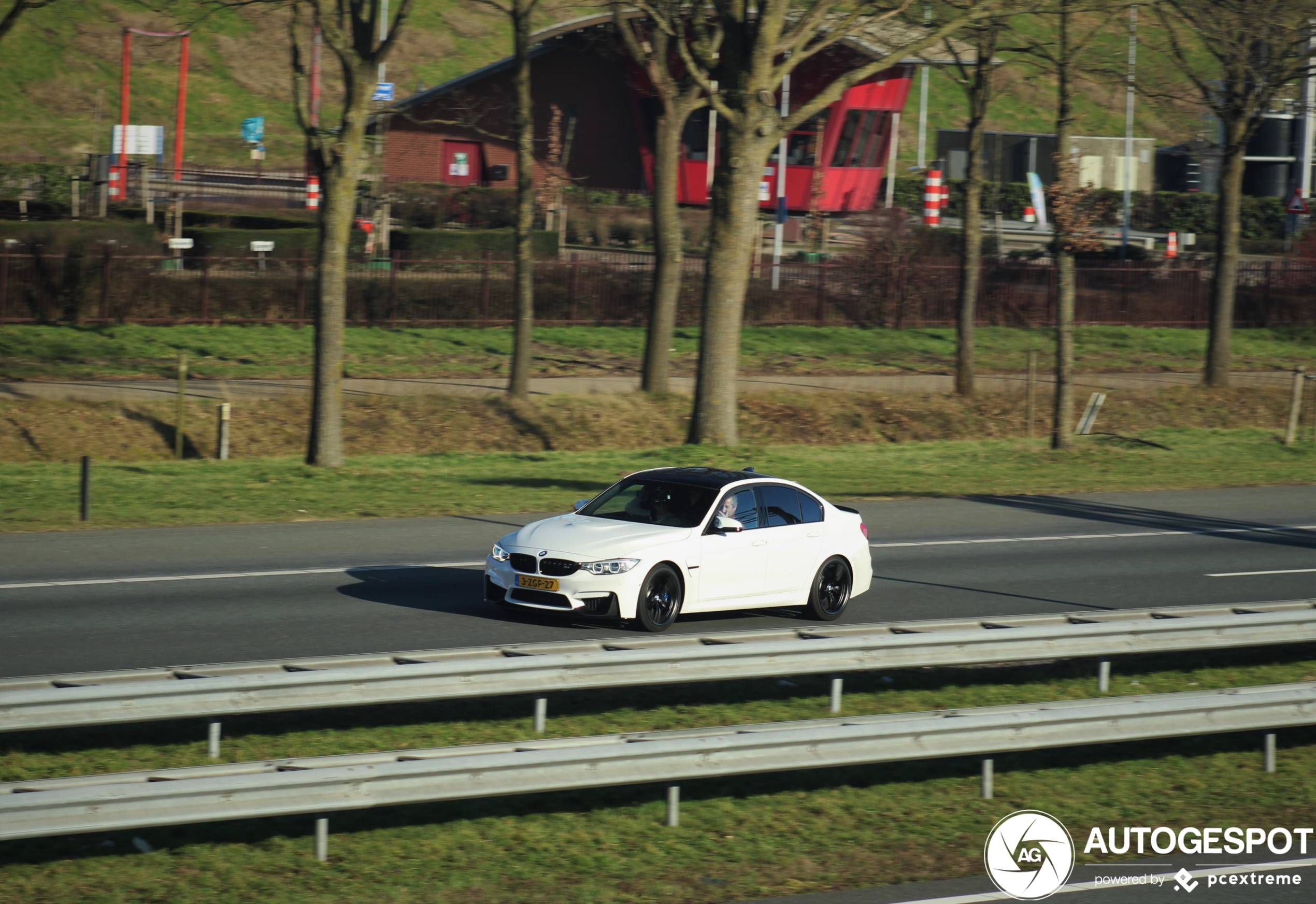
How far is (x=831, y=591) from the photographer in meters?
13.2

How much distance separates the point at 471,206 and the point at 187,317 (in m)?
22.8

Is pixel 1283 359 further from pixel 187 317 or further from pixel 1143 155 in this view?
pixel 1143 155

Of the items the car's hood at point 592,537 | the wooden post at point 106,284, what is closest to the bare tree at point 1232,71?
the car's hood at point 592,537

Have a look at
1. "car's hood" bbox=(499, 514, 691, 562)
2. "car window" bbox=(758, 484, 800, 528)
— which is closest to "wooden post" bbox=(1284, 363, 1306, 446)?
"car window" bbox=(758, 484, 800, 528)

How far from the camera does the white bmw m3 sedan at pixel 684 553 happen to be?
11.7 m

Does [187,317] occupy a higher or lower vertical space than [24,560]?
higher

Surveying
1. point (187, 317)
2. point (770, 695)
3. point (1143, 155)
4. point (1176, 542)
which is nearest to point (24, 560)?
point (770, 695)

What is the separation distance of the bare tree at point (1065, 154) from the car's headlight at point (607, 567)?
50.8 ft

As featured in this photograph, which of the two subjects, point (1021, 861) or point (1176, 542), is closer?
point (1021, 861)

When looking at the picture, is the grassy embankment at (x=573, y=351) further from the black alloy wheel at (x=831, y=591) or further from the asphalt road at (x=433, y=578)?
the black alloy wheel at (x=831, y=591)

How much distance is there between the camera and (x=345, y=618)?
12.2m

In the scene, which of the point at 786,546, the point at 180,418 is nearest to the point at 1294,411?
the point at 786,546

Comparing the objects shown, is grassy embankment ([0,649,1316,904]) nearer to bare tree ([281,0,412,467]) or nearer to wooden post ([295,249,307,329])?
bare tree ([281,0,412,467])

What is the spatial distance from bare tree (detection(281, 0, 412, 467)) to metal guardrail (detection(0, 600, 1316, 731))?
12008mm
